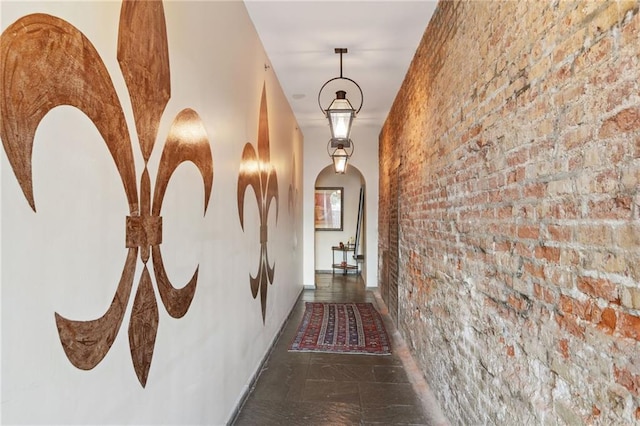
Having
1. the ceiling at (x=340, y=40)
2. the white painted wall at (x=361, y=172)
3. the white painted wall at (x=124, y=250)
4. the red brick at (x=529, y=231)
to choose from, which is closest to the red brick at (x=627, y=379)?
the red brick at (x=529, y=231)

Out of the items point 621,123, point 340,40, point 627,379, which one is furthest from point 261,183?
point 627,379

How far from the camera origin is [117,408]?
4.08ft

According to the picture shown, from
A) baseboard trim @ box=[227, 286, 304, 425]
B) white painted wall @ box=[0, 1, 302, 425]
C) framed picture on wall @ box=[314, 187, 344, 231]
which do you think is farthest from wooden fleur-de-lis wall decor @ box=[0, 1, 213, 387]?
framed picture on wall @ box=[314, 187, 344, 231]

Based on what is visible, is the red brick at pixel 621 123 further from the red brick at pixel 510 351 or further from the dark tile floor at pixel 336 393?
the dark tile floor at pixel 336 393

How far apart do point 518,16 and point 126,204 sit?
1.76 meters

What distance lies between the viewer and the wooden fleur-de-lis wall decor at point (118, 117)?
2.84 ft

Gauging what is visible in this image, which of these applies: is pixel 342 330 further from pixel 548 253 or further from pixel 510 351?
pixel 548 253

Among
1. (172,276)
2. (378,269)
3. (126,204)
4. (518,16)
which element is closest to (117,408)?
(172,276)

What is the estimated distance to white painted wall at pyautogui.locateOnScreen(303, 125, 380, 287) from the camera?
7301 millimetres

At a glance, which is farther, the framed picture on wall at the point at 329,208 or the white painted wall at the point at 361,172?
the framed picture on wall at the point at 329,208

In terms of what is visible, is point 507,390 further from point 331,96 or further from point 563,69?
point 331,96

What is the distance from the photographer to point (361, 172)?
24.2 ft

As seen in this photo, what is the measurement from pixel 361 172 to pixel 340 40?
13.1ft

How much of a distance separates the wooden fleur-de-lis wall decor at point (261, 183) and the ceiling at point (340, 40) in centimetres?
58
